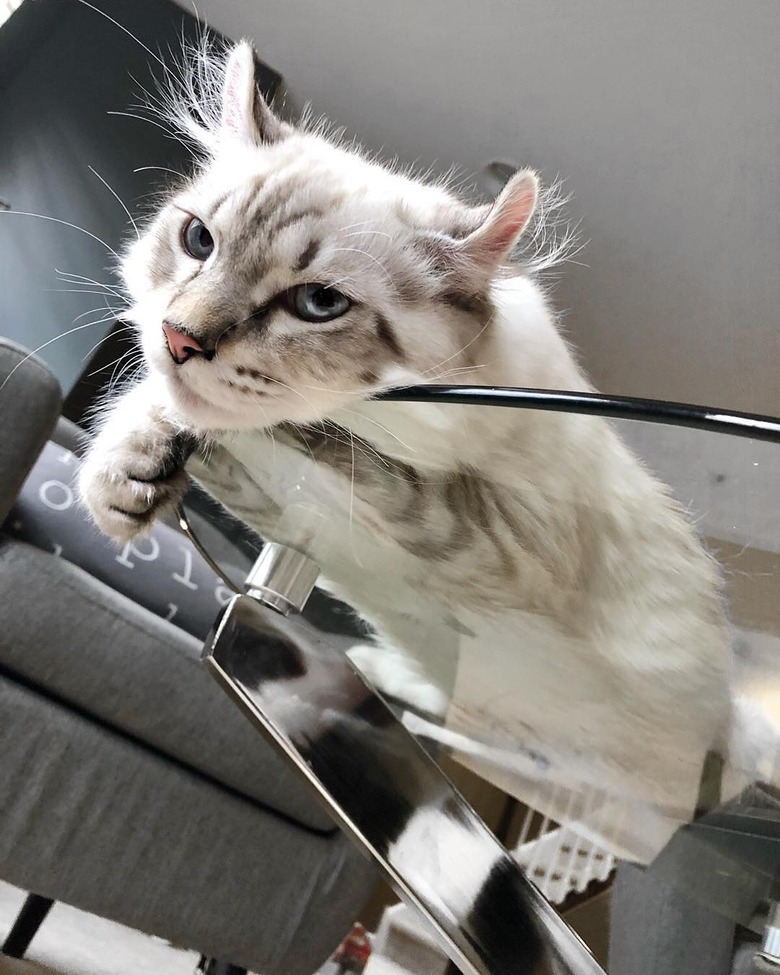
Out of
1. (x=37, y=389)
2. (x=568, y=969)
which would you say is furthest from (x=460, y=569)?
(x=37, y=389)

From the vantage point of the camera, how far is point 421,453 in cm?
27

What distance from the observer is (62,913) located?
1113mm

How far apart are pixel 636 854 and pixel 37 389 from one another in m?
0.70

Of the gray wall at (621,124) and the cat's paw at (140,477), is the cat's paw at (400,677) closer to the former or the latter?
the cat's paw at (140,477)

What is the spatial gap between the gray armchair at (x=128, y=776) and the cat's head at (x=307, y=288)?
409mm

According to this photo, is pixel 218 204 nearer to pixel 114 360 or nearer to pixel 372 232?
pixel 372 232

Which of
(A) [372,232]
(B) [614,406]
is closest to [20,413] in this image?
(A) [372,232]

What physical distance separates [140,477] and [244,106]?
11.9 inches

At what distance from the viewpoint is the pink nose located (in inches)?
14.4

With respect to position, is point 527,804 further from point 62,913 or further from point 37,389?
point 62,913

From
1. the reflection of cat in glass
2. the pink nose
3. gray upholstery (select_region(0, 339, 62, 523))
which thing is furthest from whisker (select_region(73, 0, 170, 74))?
the pink nose

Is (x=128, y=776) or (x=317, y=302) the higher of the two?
(x=317, y=302)

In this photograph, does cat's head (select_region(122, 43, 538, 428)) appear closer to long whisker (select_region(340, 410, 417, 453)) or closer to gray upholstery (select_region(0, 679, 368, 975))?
long whisker (select_region(340, 410, 417, 453))

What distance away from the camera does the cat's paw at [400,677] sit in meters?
0.43
